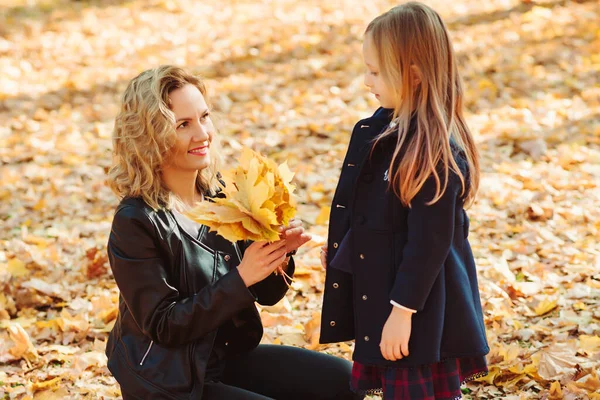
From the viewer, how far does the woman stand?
2441 mm

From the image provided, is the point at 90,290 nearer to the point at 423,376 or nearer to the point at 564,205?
the point at 423,376

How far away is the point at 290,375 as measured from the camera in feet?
8.93

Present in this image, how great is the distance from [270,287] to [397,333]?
799 mm

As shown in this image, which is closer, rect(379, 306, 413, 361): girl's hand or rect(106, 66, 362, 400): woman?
rect(379, 306, 413, 361): girl's hand

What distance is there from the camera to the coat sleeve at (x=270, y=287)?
2.86 metres

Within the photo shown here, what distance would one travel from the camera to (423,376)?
2.27m

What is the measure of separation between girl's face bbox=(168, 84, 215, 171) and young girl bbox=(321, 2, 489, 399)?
0.58 metres

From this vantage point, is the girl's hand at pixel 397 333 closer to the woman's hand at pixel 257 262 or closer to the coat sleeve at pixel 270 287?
the woman's hand at pixel 257 262

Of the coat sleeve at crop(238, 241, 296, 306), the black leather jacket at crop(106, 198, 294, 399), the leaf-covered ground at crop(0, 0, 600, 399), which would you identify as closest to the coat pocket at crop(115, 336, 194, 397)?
the black leather jacket at crop(106, 198, 294, 399)

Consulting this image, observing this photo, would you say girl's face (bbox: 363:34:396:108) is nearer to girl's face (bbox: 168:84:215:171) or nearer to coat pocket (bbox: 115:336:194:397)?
girl's face (bbox: 168:84:215:171)

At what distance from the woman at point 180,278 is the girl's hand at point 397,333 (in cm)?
48

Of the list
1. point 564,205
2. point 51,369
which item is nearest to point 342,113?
point 564,205

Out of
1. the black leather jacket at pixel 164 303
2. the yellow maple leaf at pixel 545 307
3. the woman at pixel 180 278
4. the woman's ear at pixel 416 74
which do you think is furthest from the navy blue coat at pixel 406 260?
the yellow maple leaf at pixel 545 307

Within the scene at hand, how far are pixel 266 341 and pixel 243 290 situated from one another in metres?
1.24
